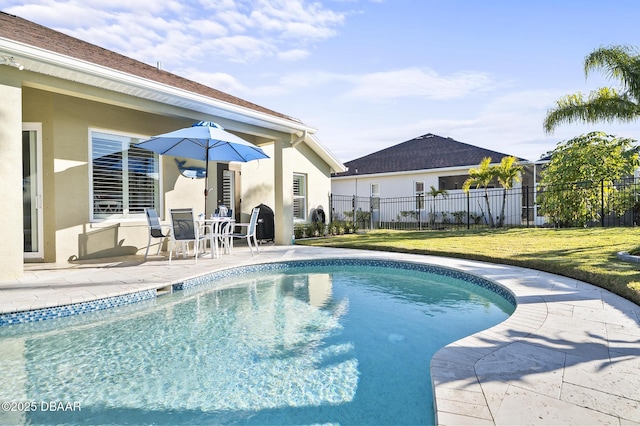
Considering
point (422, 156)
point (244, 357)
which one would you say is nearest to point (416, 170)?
point (422, 156)

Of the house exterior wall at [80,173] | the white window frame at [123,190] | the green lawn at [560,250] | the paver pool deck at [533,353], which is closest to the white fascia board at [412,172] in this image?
the green lawn at [560,250]

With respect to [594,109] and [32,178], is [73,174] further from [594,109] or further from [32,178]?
[594,109]

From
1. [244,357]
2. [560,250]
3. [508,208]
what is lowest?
[244,357]

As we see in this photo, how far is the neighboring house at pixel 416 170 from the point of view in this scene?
779 inches

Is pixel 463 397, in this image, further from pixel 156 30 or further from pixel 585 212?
pixel 585 212

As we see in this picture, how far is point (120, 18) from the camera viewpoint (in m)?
10.4

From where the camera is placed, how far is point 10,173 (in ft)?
18.6

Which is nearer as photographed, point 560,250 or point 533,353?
point 533,353

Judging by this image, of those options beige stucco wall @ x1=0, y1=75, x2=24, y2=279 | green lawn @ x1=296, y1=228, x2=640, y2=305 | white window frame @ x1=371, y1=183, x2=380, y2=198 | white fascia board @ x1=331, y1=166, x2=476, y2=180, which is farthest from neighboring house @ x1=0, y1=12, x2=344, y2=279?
white window frame @ x1=371, y1=183, x2=380, y2=198

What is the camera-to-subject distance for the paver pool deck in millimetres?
2213

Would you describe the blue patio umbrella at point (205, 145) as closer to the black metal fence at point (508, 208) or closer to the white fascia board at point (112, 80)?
the white fascia board at point (112, 80)

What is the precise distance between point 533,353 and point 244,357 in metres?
2.54

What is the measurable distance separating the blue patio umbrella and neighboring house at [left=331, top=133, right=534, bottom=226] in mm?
13198

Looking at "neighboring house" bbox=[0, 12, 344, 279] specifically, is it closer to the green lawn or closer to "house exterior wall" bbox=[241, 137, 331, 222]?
"house exterior wall" bbox=[241, 137, 331, 222]
